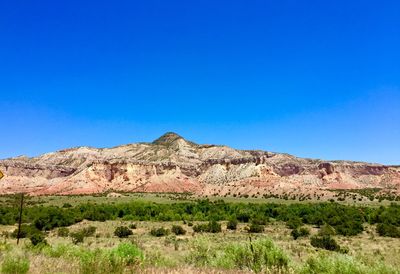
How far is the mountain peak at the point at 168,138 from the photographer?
180 m

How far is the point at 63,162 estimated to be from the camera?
15038 centimetres

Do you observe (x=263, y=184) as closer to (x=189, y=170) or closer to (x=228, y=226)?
(x=189, y=170)

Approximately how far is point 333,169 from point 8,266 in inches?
5340

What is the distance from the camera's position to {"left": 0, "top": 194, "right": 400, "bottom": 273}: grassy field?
33.3 feet

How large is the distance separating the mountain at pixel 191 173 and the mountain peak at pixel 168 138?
18.3 meters

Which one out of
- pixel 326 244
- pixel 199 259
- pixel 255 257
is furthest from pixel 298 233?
pixel 255 257

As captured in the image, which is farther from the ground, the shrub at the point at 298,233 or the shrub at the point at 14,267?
the shrub at the point at 14,267

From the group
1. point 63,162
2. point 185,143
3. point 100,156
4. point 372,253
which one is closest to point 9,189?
point 63,162

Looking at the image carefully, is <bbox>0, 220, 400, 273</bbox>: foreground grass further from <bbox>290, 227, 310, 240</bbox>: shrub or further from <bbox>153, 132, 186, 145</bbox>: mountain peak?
<bbox>153, 132, 186, 145</bbox>: mountain peak

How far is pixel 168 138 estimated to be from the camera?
189 metres

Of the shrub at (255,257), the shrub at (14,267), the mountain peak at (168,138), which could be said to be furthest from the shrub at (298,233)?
the mountain peak at (168,138)

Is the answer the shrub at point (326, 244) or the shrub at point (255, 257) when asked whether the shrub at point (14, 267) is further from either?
the shrub at point (326, 244)

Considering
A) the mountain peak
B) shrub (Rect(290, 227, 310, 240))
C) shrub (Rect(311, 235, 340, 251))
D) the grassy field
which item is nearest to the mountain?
the mountain peak

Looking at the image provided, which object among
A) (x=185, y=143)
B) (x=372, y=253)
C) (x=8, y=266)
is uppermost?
(x=185, y=143)
